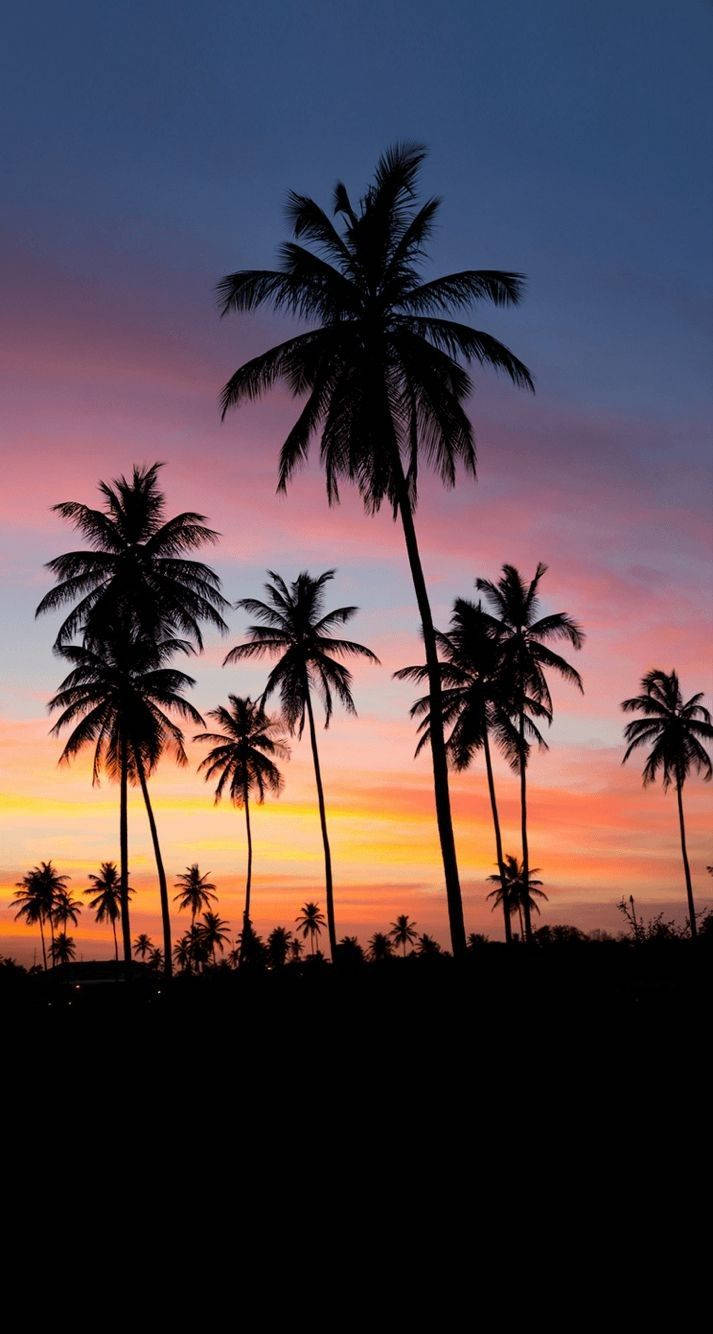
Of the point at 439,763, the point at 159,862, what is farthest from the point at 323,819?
the point at 439,763

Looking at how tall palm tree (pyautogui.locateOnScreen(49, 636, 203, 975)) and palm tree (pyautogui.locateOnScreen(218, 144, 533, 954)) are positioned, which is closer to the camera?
palm tree (pyautogui.locateOnScreen(218, 144, 533, 954))

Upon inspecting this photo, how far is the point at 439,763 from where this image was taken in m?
21.1

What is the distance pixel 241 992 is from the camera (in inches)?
950

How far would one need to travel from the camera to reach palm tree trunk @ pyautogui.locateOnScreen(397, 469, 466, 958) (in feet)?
66.6

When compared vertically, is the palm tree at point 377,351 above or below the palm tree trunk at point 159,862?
above

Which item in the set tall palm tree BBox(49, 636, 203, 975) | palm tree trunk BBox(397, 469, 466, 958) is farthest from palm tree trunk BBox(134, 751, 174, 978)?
palm tree trunk BBox(397, 469, 466, 958)

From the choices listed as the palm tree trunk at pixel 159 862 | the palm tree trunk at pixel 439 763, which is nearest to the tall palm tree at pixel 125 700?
the palm tree trunk at pixel 159 862

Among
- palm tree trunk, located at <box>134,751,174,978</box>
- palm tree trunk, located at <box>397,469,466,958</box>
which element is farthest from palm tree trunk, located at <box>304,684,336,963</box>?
palm tree trunk, located at <box>397,469,466,958</box>

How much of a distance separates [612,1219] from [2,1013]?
1633cm

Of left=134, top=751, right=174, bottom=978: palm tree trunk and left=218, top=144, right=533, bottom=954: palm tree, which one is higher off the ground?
left=218, top=144, right=533, bottom=954: palm tree

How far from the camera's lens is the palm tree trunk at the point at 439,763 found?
20.3 m

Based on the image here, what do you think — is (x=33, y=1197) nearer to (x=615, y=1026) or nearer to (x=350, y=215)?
(x=615, y=1026)

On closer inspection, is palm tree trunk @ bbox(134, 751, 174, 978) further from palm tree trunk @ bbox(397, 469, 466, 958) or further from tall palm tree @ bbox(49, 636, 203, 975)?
palm tree trunk @ bbox(397, 469, 466, 958)

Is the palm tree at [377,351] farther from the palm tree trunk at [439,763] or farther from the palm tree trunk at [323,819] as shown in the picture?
the palm tree trunk at [323,819]
